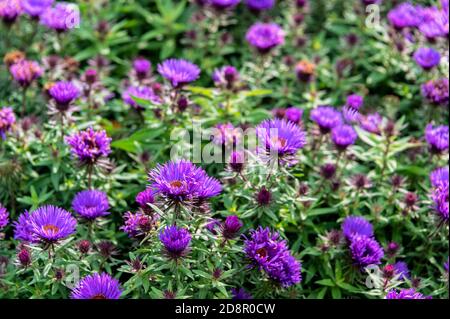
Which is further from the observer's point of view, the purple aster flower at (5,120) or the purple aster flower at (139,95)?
the purple aster flower at (139,95)

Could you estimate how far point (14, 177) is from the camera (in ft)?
11.0

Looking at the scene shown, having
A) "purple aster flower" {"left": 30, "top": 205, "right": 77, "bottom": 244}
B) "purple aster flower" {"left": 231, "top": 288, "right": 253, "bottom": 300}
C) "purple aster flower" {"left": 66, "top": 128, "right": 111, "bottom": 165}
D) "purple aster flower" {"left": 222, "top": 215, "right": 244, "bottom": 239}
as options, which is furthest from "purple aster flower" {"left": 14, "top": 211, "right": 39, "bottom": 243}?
"purple aster flower" {"left": 231, "top": 288, "right": 253, "bottom": 300}

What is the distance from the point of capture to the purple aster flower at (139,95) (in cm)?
356

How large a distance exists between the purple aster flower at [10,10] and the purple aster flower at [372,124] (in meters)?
2.01

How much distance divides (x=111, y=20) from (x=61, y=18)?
625 millimetres

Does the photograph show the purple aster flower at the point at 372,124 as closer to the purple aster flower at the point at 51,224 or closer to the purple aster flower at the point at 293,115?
the purple aster flower at the point at 293,115

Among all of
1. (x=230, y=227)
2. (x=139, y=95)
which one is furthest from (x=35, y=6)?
(x=230, y=227)

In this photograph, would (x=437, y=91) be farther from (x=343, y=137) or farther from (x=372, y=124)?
(x=343, y=137)

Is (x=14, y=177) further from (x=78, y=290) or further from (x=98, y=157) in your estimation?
(x=78, y=290)

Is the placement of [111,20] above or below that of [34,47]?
above

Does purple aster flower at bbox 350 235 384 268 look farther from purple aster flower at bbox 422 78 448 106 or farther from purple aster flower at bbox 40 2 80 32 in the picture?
purple aster flower at bbox 40 2 80 32

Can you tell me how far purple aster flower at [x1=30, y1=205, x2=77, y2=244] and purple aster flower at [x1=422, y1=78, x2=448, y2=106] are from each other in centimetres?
201

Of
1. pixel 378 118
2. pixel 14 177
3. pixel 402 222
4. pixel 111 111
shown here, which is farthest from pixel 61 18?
pixel 402 222

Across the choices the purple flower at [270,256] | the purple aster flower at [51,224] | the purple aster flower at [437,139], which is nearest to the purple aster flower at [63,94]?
the purple aster flower at [51,224]
